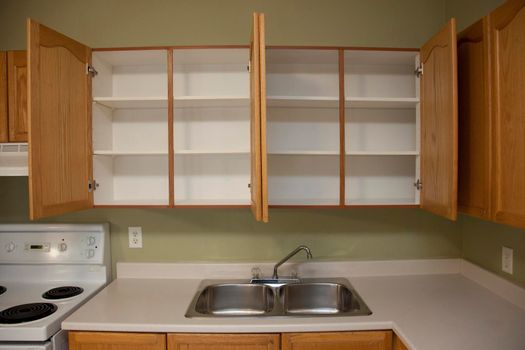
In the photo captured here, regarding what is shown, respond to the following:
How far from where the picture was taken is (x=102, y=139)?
1799 millimetres

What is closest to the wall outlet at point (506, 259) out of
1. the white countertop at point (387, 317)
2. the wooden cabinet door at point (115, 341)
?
the white countertop at point (387, 317)

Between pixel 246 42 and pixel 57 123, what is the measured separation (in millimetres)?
1118

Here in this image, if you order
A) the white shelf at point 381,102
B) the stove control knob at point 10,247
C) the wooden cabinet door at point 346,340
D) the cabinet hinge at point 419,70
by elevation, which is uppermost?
the cabinet hinge at point 419,70

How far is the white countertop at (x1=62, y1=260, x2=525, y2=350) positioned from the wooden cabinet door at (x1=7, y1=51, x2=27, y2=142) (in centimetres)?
93

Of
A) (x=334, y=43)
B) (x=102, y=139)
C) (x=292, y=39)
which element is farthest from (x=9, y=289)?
(x=334, y=43)

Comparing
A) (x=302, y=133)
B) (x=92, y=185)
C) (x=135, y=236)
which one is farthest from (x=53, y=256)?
(x=302, y=133)

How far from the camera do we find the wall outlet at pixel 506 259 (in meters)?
1.55

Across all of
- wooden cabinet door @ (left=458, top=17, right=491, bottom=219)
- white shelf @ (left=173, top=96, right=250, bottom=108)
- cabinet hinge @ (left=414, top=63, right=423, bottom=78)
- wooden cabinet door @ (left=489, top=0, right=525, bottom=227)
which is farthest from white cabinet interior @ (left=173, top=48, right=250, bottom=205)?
wooden cabinet door @ (left=489, top=0, right=525, bottom=227)

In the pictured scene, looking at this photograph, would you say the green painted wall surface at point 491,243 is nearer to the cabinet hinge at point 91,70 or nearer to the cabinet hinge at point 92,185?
the cabinet hinge at point 92,185

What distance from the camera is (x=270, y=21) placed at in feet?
6.41

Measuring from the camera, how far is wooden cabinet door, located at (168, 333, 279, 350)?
135cm

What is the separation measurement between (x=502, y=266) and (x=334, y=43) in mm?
1493

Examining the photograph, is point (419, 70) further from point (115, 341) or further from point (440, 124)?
point (115, 341)

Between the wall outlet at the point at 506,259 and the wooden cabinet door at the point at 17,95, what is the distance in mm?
2435
